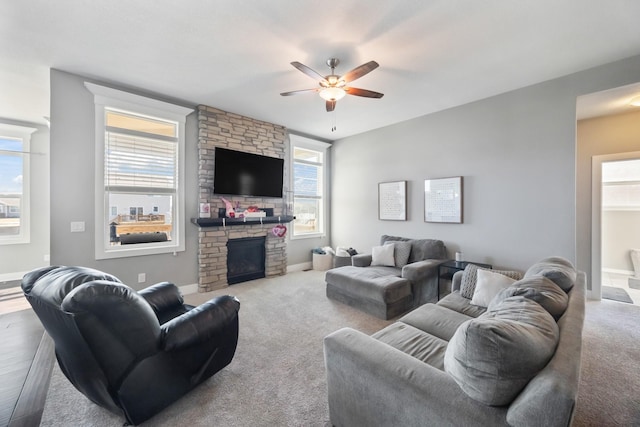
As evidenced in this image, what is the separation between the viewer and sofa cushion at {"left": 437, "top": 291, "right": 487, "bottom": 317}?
2.31 meters

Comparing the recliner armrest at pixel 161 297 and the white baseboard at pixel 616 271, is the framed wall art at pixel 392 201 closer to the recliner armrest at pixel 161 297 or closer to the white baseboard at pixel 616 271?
the recliner armrest at pixel 161 297

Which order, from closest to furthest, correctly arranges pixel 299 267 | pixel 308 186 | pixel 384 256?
1. pixel 384 256
2. pixel 299 267
3. pixel 308 186

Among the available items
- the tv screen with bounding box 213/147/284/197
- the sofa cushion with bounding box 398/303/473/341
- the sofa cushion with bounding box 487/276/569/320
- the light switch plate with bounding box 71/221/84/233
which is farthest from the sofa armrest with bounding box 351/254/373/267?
the light switch plate with bounding box 71/221/84/233

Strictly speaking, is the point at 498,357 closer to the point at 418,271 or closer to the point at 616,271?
the point at 418,271

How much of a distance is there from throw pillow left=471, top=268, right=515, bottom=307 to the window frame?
3.65m

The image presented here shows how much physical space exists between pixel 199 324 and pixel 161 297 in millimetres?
781

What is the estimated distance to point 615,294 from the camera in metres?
3.78

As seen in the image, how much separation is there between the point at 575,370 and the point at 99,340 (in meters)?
2.16

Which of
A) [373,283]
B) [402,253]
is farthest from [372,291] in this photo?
[402,253]

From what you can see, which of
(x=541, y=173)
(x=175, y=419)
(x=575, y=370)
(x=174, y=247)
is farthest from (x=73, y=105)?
(x=541, y=173)

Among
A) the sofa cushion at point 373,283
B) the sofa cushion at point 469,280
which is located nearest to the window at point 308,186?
the sofa cushion at point 373,283

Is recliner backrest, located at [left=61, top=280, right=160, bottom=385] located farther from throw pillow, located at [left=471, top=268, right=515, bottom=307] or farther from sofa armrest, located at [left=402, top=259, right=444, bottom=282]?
sofa armrest, located at [left=402, top=259, right=444, bottom=282]

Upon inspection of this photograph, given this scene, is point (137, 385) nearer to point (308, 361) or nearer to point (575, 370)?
point (308, 361)

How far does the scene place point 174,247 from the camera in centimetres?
395
